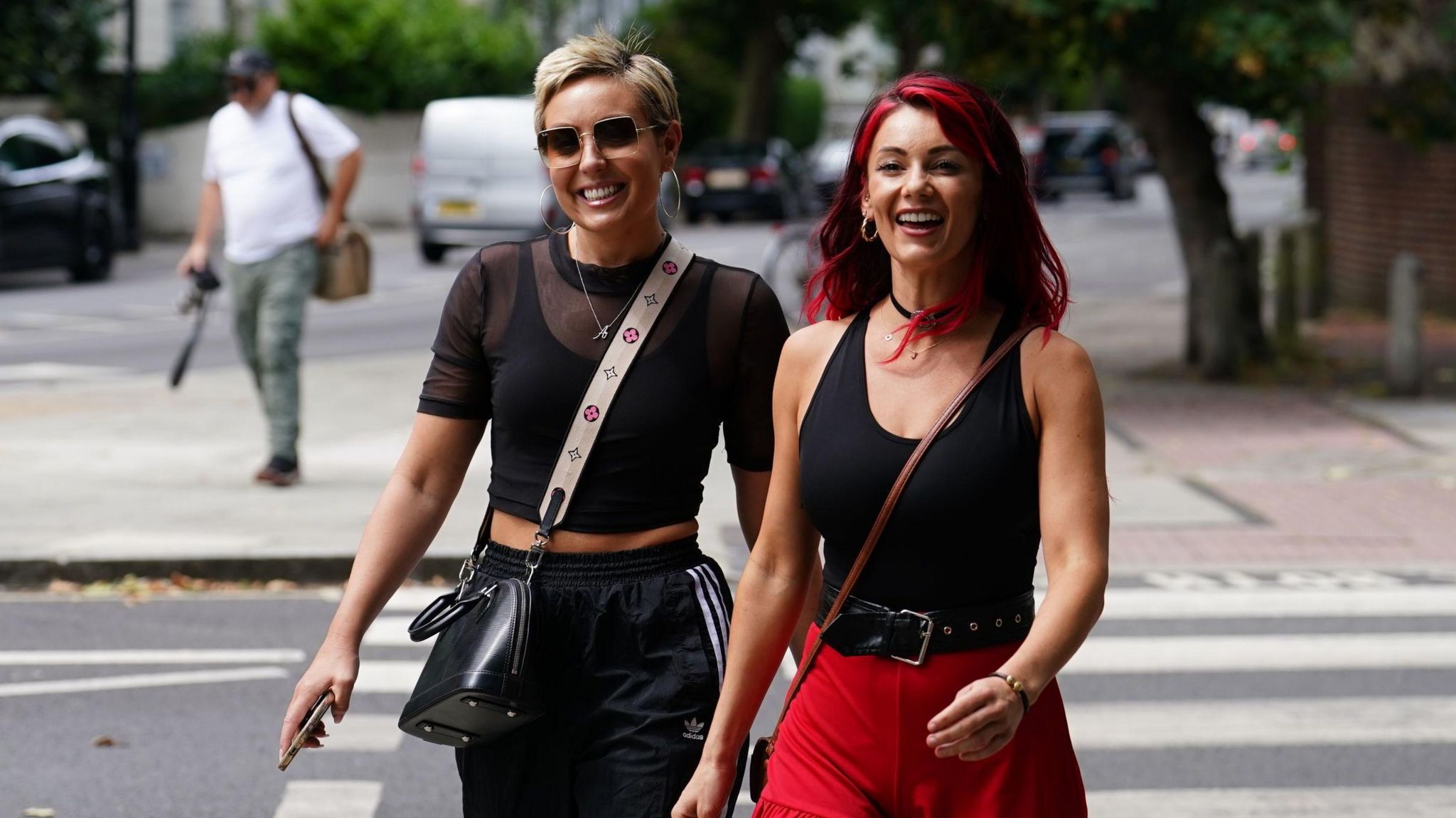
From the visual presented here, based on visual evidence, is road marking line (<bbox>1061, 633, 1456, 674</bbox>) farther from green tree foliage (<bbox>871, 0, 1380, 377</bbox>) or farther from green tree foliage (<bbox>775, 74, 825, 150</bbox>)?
green tree foliage (<bbox>775, 74, 825, 150</bbox>)

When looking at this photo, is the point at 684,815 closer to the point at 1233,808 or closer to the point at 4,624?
the point at 1233,808

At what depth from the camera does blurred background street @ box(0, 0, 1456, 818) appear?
5.86 meters

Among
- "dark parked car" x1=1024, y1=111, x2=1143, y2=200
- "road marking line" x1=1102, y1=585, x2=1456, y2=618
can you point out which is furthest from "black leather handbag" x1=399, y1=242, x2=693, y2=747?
"dark parked car" x1=1024, y1=111, x2=1143, y2=200

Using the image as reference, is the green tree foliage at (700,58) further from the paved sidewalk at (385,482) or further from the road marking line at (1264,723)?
the road marking line at (1264,723)

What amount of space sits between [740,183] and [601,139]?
31.8 meters

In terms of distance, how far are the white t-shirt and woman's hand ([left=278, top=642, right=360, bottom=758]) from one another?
659 centimetres

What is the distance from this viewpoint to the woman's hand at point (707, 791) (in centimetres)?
304

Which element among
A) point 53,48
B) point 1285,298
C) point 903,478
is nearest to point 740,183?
point 53,48

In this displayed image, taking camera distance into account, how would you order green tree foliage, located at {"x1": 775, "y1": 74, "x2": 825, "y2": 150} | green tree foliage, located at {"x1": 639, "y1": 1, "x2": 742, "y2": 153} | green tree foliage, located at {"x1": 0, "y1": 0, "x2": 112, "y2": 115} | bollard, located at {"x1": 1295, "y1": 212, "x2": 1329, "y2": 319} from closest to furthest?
bollard, located at {"x1": 1295, "y1": 212, "x2": 1329, "y2": 319} < green tree foliage, located at {"x1": 0, "y1": 0, "x2": 112, "y2": 115} < green tree foliage, located at {"x1": 639, "y1": 1, "x2": 742, "y2": 153} < green tree foliage, located at {"x1": 775, "y1": 74, "x2": 825, "y2": 150}

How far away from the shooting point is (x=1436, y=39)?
17969mm

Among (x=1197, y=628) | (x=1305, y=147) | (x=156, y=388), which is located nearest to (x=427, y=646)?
(x=1197, y=628)

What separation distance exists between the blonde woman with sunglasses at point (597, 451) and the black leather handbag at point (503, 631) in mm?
19

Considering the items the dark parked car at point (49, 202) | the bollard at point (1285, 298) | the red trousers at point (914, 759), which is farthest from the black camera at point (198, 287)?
the dark parked car at point (49, 202)

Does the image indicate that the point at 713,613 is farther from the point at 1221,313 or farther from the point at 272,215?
the point at 1221,313
